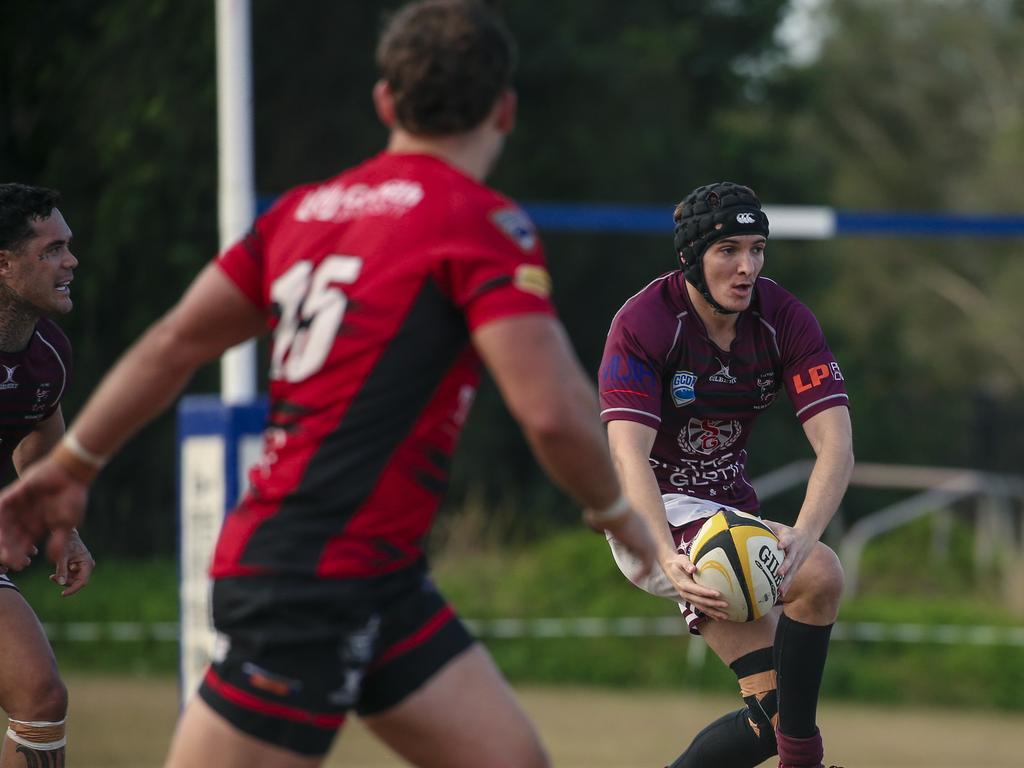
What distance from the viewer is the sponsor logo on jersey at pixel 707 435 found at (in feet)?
18.4

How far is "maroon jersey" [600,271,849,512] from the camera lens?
5.46 metres

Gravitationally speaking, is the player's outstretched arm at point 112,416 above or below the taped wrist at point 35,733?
above

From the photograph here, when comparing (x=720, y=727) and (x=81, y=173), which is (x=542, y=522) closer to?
(x=81, y=173)

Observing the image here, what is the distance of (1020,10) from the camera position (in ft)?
141

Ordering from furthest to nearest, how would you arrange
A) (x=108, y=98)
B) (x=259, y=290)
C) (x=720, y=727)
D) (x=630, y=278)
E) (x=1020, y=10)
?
(x=1020, y=10)
(x=630, y=278)
(x=108, y=98)
(x=720, y=727)
(x=259, y=290)

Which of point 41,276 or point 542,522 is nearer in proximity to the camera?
point 41,276

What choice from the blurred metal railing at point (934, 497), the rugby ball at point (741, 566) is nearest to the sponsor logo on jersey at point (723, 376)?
the rugby ball at point (741, 566)

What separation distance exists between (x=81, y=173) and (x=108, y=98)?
2.92 feet

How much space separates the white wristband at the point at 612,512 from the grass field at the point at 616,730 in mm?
7308

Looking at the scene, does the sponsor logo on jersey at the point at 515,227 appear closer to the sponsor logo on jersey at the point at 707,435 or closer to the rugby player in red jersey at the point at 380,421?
the rugby player in red jersey at the point at 380,421

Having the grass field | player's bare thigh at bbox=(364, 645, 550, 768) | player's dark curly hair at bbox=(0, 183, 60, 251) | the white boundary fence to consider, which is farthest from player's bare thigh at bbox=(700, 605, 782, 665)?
the white boundary fence

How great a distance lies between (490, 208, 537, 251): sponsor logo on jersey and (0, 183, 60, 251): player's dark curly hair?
2672 mm

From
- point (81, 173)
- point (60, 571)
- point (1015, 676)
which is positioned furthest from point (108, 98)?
point (60, 571)

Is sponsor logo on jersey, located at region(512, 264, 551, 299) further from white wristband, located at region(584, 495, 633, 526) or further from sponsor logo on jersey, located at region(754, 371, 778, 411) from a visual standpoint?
sponsor logo on jersey, located at region(754, 371, 778, 411)
